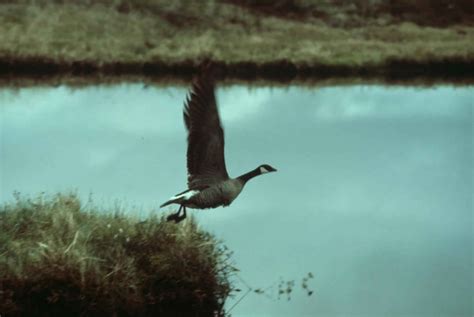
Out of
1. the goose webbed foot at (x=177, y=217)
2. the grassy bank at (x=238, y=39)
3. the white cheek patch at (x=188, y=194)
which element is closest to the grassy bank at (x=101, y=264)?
the goose webbed foot at (x=177, y=217)

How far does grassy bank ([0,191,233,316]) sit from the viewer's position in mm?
3553

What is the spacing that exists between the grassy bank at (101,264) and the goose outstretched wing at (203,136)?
40 cm

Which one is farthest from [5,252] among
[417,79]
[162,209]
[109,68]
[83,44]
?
[417,79]

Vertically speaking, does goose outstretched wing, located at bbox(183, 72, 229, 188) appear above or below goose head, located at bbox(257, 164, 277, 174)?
above

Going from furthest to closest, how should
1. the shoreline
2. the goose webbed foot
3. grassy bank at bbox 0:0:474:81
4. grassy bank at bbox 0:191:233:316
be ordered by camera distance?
1. grassy bank at bbox 0:0:474:81
2. the shoreline
3. the goose webbed foot
4. grassy bank at bbox 0:191:233:316

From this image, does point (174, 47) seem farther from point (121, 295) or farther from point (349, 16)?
point (121, 295)

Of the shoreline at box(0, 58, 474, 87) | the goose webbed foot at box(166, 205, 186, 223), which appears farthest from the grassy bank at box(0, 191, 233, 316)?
the shoreline at box(0, 58, 474, 87)

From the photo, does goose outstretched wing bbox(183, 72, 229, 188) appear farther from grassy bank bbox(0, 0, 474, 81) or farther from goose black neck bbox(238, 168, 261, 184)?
grassy bank bbox(0, 0, 474, 81)

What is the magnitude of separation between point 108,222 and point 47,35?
2689 millimetres

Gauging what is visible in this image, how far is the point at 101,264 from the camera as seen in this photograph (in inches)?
144

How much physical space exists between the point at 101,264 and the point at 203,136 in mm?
765

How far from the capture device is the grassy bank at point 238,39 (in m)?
5.95

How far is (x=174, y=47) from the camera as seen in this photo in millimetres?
6324

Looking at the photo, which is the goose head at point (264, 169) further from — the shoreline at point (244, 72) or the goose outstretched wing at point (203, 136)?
the shoreline at point (244, 72)
